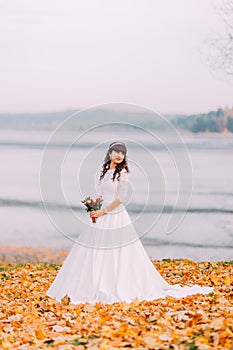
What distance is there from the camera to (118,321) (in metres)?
6.14

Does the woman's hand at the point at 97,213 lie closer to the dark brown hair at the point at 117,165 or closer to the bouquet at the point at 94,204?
the bouquet at the point at 94,204

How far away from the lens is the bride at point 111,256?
696 cm

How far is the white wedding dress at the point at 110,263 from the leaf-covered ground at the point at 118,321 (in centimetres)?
17

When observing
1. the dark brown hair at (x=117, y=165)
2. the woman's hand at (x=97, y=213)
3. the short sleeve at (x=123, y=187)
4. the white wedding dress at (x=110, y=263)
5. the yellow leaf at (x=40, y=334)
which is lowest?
the yellow leaf at (x=40, y=334)

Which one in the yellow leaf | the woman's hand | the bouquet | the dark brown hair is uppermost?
the dark brown hair

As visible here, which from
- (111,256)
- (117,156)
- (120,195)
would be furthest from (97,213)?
(117,156)

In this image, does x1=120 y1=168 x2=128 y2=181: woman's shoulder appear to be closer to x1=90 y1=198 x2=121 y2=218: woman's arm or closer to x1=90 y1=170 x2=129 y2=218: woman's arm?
x1=90 y1=170 x2=129 y2=218: woman's arm

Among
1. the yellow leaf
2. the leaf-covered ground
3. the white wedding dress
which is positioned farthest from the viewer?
the white wedding dress

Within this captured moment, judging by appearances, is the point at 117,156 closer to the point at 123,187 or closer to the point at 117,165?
the point at 117,165

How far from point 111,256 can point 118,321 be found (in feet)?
3.21

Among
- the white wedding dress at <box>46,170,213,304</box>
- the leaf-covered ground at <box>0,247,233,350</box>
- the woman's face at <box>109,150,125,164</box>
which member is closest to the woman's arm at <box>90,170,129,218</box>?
the white wedding dress at <box>46,170,213,304</box>

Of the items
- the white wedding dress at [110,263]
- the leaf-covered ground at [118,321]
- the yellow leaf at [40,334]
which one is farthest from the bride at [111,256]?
the yellow leaf at [40,334]

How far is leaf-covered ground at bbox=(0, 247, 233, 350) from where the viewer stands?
17.6ft

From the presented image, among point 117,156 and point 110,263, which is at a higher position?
point 117,156
